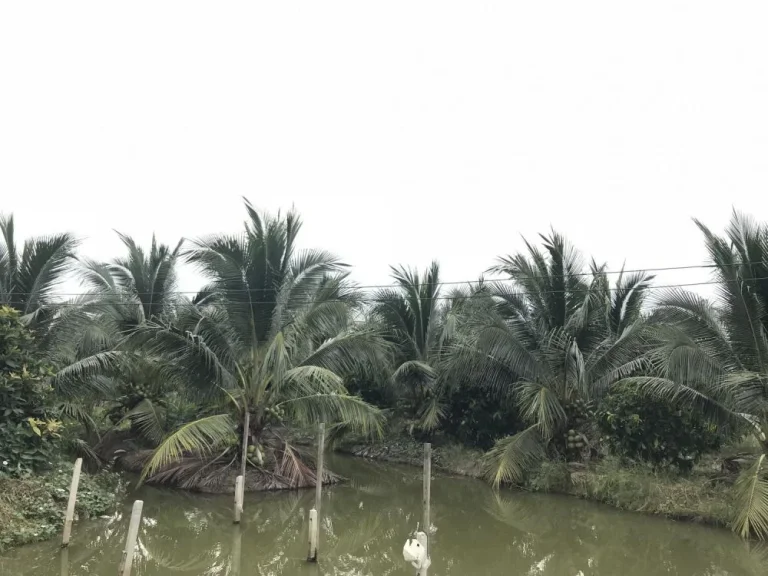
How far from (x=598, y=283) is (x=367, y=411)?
612cm

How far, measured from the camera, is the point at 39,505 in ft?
27.9

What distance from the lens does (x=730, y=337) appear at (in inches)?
392

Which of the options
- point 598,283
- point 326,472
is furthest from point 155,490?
point 598,283

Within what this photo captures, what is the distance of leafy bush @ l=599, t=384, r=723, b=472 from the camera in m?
11.2

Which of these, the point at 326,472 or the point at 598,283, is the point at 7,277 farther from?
the point at 598,283

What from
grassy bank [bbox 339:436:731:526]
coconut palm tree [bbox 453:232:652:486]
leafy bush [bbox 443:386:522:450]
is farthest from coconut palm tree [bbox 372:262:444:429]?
grassy bank [bbox 339:436:731:526]

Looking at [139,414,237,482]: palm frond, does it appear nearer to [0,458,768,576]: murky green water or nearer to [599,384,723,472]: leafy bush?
[0,458,768,576]: murky green water

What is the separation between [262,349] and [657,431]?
767cm

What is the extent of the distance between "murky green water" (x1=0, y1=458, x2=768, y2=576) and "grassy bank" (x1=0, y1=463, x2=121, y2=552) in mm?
207

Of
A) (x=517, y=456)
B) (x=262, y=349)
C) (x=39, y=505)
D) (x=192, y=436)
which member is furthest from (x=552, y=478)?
(x=39, y=505)

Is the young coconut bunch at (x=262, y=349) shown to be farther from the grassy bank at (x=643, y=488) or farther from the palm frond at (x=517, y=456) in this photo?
the grassy bank at (x=643, y=488)

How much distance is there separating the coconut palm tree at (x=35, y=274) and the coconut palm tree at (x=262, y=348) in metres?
1.50

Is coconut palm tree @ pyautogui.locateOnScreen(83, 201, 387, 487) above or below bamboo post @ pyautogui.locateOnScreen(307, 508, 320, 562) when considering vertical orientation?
above

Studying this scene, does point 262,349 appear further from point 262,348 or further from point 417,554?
point 417,554
